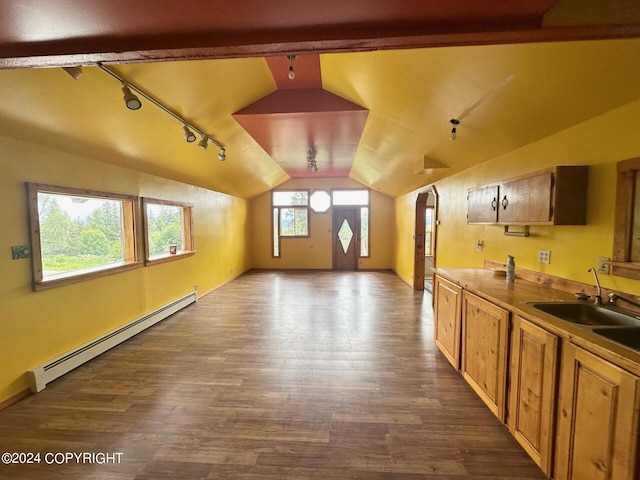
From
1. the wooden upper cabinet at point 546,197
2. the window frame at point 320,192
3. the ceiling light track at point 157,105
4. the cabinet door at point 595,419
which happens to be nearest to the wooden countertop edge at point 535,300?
the cabinet door at point 595,419

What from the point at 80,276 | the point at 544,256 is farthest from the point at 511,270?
the point at 80,276

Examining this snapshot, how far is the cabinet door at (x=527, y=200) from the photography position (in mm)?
2000

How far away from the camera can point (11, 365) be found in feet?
7.31

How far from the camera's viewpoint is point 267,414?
6.81 ft

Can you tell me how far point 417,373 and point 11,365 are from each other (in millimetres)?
3566

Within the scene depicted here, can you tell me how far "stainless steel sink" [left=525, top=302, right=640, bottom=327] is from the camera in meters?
1.64

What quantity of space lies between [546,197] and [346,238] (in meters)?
6.61

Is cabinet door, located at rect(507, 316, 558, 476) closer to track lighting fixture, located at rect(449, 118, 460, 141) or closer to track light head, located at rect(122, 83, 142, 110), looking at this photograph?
track lighting fixture, located at rect(449, 118, 460, 141)

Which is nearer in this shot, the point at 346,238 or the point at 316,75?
the point at 316,75

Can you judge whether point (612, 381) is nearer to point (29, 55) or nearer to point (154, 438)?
point (154, 438)

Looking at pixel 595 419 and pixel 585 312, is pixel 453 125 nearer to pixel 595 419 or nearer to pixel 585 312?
pixel 585 312

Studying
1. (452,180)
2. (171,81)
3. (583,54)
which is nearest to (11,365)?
(171,81)

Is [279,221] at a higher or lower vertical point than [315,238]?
higher

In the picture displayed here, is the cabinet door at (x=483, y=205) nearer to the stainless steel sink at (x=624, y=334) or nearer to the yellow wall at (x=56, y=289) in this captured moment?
the stainless steel sink at (x=624, y=334)
